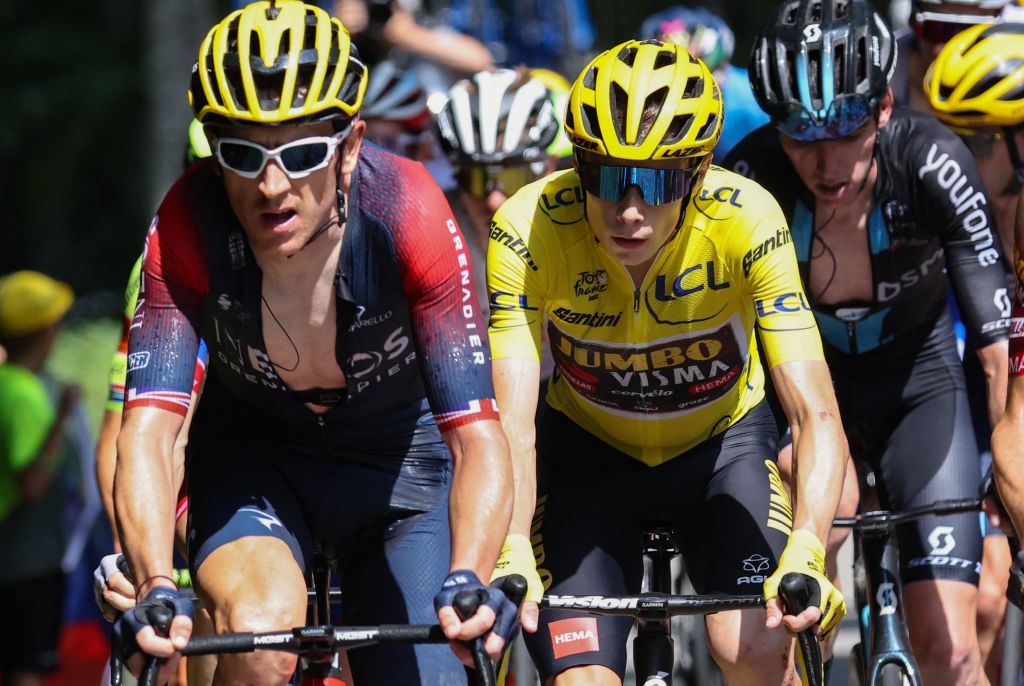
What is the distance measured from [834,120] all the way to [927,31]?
202cm

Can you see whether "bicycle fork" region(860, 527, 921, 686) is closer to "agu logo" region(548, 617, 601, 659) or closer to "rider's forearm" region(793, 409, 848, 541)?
"rider's forearm" region(793, 409, 848, 541)

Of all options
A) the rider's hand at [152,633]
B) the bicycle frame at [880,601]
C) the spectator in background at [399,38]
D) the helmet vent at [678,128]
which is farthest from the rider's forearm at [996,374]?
the spectator in background at [399,38]

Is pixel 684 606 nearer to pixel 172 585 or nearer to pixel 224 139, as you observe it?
pixel 172 585

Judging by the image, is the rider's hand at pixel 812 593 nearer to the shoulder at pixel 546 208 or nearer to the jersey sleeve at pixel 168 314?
the shoulder at pixel 546 208

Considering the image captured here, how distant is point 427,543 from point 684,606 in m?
0.83

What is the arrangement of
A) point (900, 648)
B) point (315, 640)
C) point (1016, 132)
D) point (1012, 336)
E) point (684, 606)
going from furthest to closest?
point (1016, 132) → point (900, 648) → point (1012, 336) → point (684, 606) → point (315, 640)

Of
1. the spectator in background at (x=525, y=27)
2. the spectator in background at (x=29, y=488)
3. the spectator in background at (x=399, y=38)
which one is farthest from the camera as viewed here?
the spectator in background at (x=525, y=27)

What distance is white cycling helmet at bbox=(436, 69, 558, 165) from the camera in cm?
714

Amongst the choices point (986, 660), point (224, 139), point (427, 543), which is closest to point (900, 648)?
point (986, 660)

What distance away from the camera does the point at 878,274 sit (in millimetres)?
6242

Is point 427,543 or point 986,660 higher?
point 427,543

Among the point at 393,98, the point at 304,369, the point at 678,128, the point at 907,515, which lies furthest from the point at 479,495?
A: the point at 393,98

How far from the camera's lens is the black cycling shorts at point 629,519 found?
5.03 metres

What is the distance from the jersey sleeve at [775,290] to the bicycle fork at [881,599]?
98 cm
